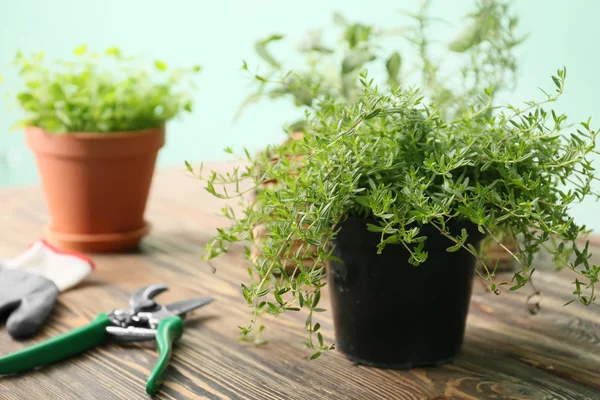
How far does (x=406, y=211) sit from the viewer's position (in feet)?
2.15

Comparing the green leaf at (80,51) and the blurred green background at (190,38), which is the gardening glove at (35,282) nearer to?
the green leaf at (80,51)

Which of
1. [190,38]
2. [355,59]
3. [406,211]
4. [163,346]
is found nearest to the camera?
[406,211]

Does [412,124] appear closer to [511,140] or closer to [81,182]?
[511,140]

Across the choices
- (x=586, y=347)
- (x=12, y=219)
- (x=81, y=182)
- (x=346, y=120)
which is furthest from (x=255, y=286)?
(x=12, y=219)

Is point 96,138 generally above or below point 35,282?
above

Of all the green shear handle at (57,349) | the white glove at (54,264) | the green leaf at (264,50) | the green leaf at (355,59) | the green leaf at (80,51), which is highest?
the green leaf at (355,59)

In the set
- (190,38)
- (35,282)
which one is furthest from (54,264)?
(190,38)

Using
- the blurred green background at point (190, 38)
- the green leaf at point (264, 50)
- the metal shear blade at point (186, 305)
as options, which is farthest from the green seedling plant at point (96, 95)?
the blurred green background at point (190, 38)

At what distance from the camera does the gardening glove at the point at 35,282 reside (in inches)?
33.9

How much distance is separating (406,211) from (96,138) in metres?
0.65

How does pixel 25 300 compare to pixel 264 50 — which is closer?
pixel 25 300

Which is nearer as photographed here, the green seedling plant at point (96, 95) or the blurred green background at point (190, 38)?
the green seedling plant at point (96, 95)

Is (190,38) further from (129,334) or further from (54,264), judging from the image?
(129,334)

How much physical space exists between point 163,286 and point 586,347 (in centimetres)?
53
